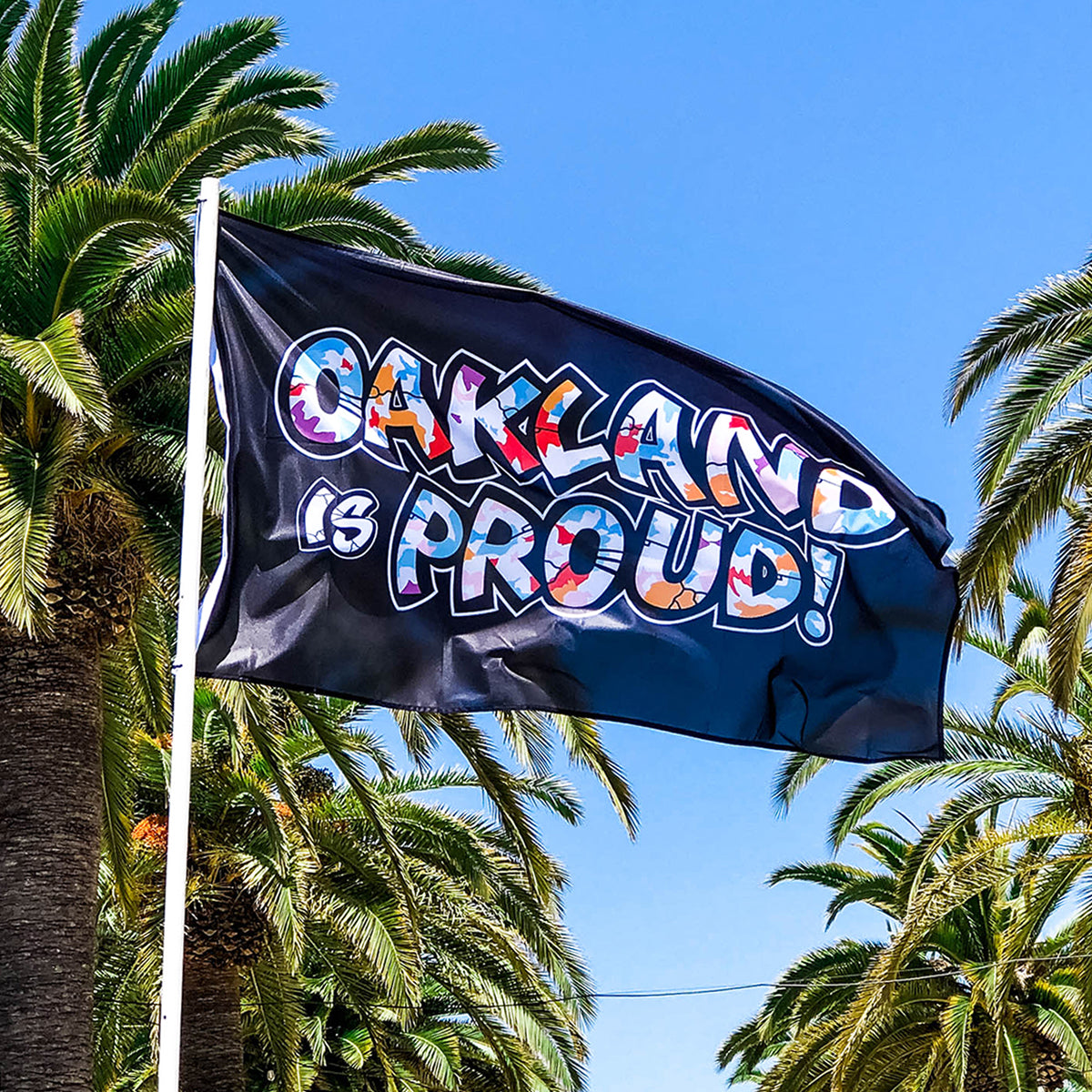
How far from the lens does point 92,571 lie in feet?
41.2

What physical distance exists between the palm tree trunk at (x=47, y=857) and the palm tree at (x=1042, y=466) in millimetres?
7471

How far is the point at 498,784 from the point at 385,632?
7815 millimetres

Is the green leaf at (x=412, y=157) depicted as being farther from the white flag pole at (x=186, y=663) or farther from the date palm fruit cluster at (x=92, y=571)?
the white flag pole at (x=186, y=663)

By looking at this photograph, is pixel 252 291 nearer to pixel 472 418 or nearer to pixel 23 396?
pixel 472 418

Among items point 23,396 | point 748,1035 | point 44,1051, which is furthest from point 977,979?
point 23,396

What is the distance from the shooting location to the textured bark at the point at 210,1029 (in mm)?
17781

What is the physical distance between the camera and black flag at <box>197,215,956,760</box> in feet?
22.9

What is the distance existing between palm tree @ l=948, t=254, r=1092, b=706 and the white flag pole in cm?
918

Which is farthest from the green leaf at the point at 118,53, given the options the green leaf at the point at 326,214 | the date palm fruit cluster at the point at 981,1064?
the date palm fruit cluster at the point at 981,1064

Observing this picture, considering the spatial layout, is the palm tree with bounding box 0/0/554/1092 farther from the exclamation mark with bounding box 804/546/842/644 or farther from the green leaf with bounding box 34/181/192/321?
the exclamation mark with bounding box 804/546/842/644

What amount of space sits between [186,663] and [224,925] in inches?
503

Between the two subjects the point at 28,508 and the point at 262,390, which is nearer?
the point at 262,390

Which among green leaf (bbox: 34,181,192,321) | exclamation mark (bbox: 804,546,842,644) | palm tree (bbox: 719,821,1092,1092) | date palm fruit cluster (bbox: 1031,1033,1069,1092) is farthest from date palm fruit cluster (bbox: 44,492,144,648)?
date palm fruit cluster (bbox: 1031,1033,1069,1092)

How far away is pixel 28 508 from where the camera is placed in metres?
11.4
